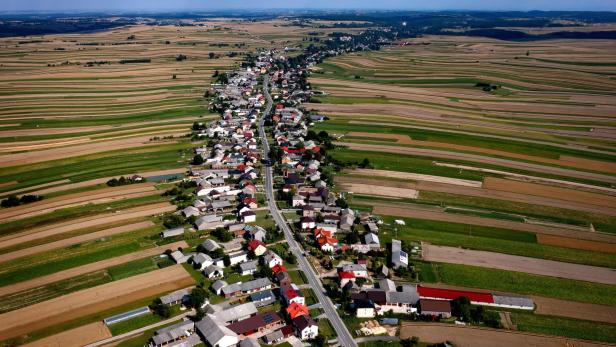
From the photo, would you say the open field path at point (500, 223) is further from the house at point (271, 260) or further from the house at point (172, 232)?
the house at point (172, 232)

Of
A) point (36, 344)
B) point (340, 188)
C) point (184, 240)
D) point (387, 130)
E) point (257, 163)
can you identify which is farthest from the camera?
point (387, 130)

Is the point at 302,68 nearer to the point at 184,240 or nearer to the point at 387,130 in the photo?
the point at 387,130

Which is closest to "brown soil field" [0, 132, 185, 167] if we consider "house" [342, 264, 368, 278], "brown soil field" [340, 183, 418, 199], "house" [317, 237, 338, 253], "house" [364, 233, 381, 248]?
"brown soil field" [340, 183, 418, 199]

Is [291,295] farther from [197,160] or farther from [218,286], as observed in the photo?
[197,160]

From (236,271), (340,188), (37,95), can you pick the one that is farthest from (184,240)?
(37,95)

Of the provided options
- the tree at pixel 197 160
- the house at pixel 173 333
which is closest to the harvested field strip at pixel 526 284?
the house at pixel 173 333
